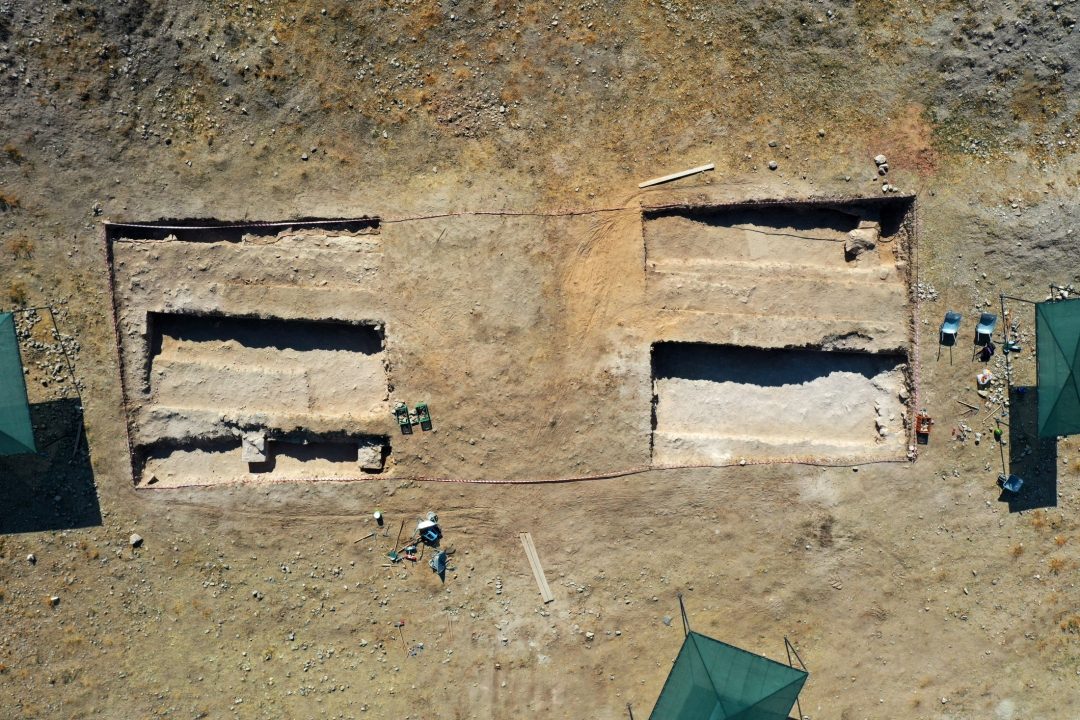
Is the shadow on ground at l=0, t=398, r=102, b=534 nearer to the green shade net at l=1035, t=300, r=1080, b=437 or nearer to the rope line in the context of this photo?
the rope line

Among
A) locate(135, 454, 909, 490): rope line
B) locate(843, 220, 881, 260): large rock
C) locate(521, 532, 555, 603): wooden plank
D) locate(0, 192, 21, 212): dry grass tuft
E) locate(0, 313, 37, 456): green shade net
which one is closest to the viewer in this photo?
locate(0, 313, 37, 456): green shade net

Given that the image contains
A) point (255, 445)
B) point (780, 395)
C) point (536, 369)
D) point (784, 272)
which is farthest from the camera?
point (780, 395)

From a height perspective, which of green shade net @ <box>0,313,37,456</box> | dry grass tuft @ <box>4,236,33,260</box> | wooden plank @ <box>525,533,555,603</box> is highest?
dry grass tuft @ <box>4,236,33,260</box>

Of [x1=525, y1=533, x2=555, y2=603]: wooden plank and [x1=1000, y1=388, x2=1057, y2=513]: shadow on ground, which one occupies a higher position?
[x1=1000, y1=388, x2=1057, y2=513]: shadow on ground

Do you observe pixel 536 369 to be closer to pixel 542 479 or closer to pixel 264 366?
pixel 542 479

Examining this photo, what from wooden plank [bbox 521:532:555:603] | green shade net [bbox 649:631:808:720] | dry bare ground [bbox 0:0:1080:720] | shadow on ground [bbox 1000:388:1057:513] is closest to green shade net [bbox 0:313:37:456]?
dry bare ground [bbox 0:0:1080:720]

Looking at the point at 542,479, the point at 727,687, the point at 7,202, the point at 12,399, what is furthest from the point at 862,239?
the point at 7,202

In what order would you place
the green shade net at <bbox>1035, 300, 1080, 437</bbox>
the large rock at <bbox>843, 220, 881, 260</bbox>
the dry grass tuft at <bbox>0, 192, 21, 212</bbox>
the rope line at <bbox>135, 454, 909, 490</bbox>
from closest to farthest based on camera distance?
the green shade net at <bbox>1035, 300, 1080, 437</bbox> < the dry grass tuft at <bbox>0, 192, 21, 212</bbox> < the rope line at <bbox>135, 454, 909, 490</bbox> < the large rock at <bbox>843, 220, 881, 260</bbox>
